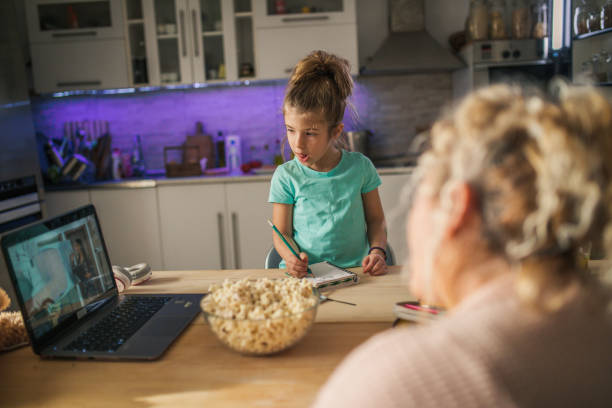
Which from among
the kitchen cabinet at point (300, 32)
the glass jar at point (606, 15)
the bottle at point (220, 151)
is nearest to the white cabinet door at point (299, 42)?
the kitchen cabinet at point (300, 32)

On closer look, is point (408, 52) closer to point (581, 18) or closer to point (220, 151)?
point (581, 18)

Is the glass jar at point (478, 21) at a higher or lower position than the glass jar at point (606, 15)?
higher

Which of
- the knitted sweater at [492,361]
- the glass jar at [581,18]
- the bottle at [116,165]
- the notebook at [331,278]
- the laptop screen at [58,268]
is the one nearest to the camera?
the knitted sweater at [492,361]

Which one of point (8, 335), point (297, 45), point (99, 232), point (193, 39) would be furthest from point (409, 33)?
point (8, 335)

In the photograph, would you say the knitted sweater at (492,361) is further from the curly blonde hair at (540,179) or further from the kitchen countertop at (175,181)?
the kitchen countertop at (175,181)

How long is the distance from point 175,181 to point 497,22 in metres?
2.43

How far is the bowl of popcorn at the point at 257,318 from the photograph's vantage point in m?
Result: 0.88

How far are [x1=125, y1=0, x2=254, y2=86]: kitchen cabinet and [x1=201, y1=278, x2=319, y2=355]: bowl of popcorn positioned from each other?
2.69 metres

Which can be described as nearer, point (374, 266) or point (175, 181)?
point (374, 266)

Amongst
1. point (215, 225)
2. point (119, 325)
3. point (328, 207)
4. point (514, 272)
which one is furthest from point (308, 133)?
point (215, 225)

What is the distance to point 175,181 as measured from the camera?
10.9 ft

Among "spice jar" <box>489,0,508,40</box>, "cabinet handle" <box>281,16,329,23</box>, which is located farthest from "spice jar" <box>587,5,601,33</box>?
"cabinet handle" <box>281,16,329,23</box>

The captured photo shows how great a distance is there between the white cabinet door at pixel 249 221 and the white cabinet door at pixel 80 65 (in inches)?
44.3

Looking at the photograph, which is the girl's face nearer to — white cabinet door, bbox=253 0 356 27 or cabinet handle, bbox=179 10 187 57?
white cabinet door, bbox=253 0 356 27
